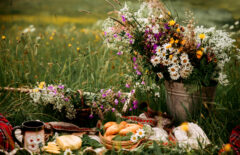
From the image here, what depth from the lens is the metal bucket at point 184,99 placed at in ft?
8.70

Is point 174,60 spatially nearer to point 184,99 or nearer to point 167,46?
point 167,46

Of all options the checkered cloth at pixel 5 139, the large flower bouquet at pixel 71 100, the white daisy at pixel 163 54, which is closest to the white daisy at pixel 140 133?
the large flower bouquet at pixel 71 100

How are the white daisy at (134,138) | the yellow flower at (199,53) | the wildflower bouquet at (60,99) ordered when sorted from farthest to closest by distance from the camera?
the wildflower bouquet at (60,99) < the yellow flower at (199,53) < the white daisy at (134,138)

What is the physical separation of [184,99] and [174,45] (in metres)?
0.56

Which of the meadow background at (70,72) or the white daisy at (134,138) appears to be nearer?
the white daisy at (134,138)

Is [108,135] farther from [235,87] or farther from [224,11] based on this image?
[224,11]

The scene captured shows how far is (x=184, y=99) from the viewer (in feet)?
8.91

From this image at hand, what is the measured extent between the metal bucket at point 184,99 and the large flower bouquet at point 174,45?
78 mm

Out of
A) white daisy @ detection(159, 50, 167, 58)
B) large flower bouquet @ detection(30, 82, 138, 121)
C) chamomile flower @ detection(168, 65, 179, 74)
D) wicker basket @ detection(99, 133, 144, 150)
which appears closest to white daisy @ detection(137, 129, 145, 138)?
wicker basket @ detection(99, 133, 144, 150)

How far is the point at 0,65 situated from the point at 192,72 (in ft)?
8.60

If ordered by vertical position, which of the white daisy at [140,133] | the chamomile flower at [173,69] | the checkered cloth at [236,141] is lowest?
the checkered cloth at [236,141]

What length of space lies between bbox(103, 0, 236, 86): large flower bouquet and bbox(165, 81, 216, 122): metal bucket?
0.08 m

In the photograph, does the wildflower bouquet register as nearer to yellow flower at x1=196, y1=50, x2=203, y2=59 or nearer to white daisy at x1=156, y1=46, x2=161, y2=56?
white daisy at x1=156, y1=46, x2=161, y2=56

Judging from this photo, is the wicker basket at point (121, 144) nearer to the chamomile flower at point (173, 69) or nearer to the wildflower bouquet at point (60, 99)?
the wildflower bouquet at point (60, 99)
